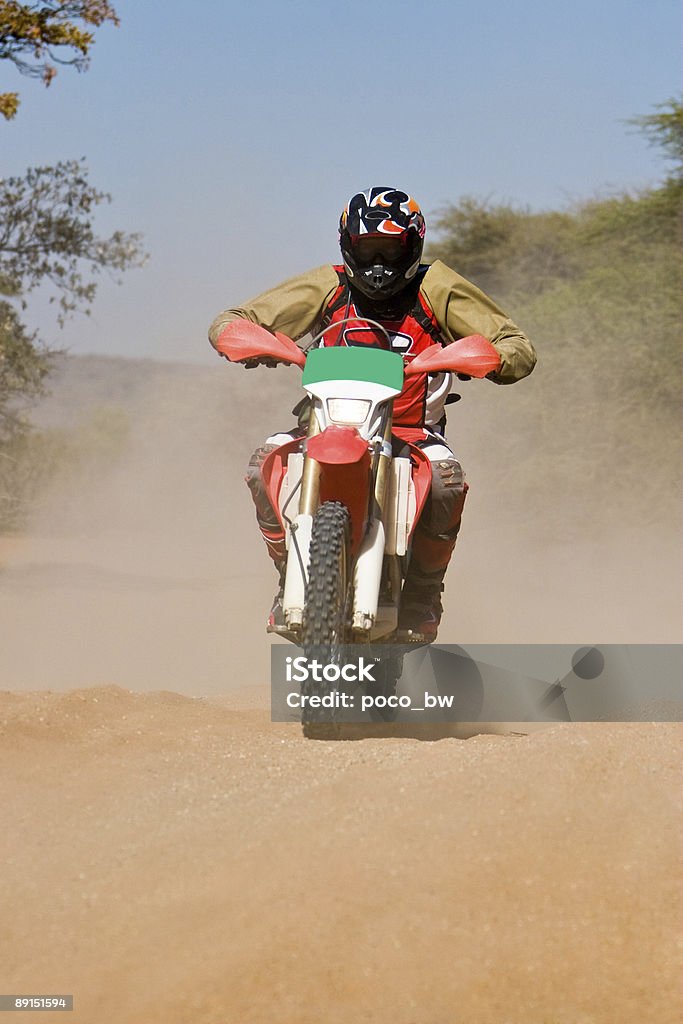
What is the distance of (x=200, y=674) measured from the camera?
920cm

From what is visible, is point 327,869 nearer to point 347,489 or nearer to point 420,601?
point 347,489

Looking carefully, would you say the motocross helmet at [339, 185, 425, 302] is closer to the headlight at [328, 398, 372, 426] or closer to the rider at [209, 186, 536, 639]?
the rider at [209, 186, 536, 639]

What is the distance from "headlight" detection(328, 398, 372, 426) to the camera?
5531 millimetres

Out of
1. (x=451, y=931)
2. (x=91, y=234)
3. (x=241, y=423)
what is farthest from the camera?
(x=241, y=423)

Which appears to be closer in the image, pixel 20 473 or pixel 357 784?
pixel 357 784

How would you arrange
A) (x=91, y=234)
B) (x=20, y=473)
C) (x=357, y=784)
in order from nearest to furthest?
(x=357, y=784) → (x=91, y=234) → (x=20, y=473)

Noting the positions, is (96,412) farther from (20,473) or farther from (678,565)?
(678,565)

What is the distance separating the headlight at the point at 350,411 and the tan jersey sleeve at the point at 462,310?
0.87 meters

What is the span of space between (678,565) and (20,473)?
34.3ft

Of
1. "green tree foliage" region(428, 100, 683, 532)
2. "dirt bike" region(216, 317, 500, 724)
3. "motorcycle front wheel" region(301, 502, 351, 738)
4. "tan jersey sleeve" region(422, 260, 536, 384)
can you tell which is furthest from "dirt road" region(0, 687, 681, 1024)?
"green tree foliage" region(428, 100, 683, 532)

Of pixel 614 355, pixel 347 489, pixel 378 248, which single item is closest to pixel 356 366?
pixel 347 489

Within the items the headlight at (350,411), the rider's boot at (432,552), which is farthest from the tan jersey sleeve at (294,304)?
the rider's boot at (432,552)

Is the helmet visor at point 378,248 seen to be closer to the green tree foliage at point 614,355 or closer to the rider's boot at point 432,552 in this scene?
the rider's boot at point 432,552

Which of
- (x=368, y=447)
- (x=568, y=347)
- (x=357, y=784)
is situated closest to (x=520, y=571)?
(x=568, y=347)
